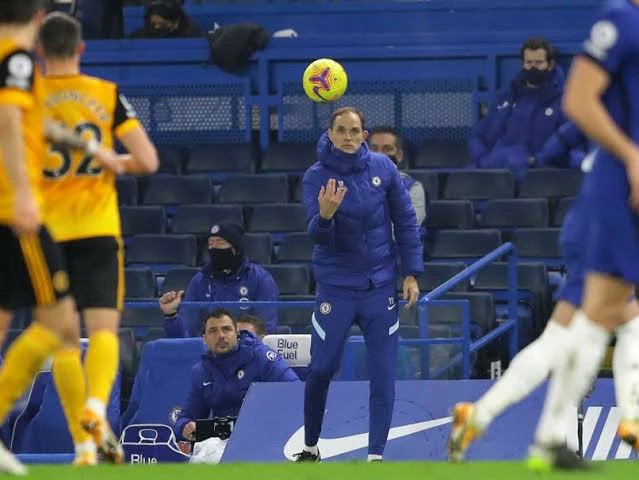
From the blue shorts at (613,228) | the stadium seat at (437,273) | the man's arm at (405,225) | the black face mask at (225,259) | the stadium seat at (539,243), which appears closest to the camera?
the blue shorts at (613,228)

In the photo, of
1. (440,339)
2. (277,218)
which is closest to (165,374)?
(440,339)

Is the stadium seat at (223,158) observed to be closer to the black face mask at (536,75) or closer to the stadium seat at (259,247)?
the stadium seat at (259,247)

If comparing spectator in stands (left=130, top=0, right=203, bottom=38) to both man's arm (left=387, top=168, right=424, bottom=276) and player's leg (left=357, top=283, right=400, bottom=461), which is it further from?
player's leg (left=357, top=283, right=400, bottom=461)

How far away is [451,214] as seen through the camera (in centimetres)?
1550

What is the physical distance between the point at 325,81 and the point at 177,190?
306 centimetres

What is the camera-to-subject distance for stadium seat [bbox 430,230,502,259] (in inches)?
595

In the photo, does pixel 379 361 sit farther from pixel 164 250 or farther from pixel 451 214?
pixel 164 250

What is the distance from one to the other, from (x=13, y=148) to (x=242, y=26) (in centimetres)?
980

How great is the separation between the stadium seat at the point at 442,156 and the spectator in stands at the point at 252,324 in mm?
3397

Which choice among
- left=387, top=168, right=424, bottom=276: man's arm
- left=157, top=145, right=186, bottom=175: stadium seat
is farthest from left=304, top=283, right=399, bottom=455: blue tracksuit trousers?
left=157, top=145, right=186, bottom=175: stadium seat

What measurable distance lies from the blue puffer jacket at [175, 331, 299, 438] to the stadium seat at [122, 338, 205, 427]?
0.77 m

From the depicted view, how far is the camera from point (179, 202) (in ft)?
54.2

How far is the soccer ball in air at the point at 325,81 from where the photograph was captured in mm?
13800

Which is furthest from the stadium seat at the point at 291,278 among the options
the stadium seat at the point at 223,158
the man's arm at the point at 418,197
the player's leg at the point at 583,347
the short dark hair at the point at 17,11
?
the player's leg at the point at 583,347
